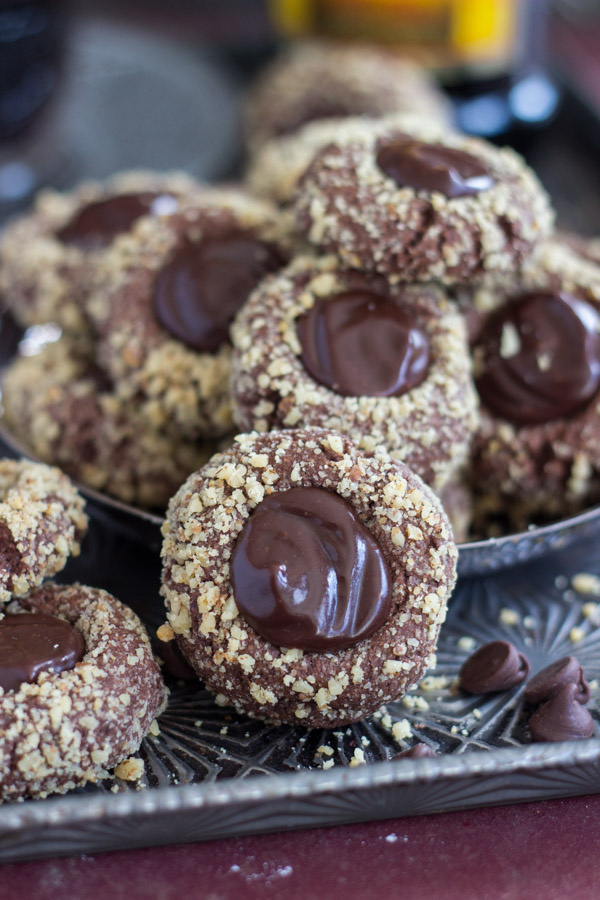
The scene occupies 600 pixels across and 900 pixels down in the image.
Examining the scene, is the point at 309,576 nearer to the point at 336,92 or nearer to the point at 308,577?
the point at 308,577

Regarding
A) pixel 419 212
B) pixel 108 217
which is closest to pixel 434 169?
pixel 419 212

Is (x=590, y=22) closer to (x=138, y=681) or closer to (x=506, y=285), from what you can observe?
(x=506, y=285)

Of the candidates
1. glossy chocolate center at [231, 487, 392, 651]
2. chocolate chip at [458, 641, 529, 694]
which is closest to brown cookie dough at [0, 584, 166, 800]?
glossy chocolate center at [231, 487, 392, 651]

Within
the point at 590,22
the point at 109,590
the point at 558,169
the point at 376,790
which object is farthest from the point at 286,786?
the point at 590,22

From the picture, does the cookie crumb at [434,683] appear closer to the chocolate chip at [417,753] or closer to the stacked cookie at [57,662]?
the chocolate chip at [417,753]

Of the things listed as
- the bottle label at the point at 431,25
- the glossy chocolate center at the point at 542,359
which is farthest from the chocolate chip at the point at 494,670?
the bottle label at the point at 431,25
